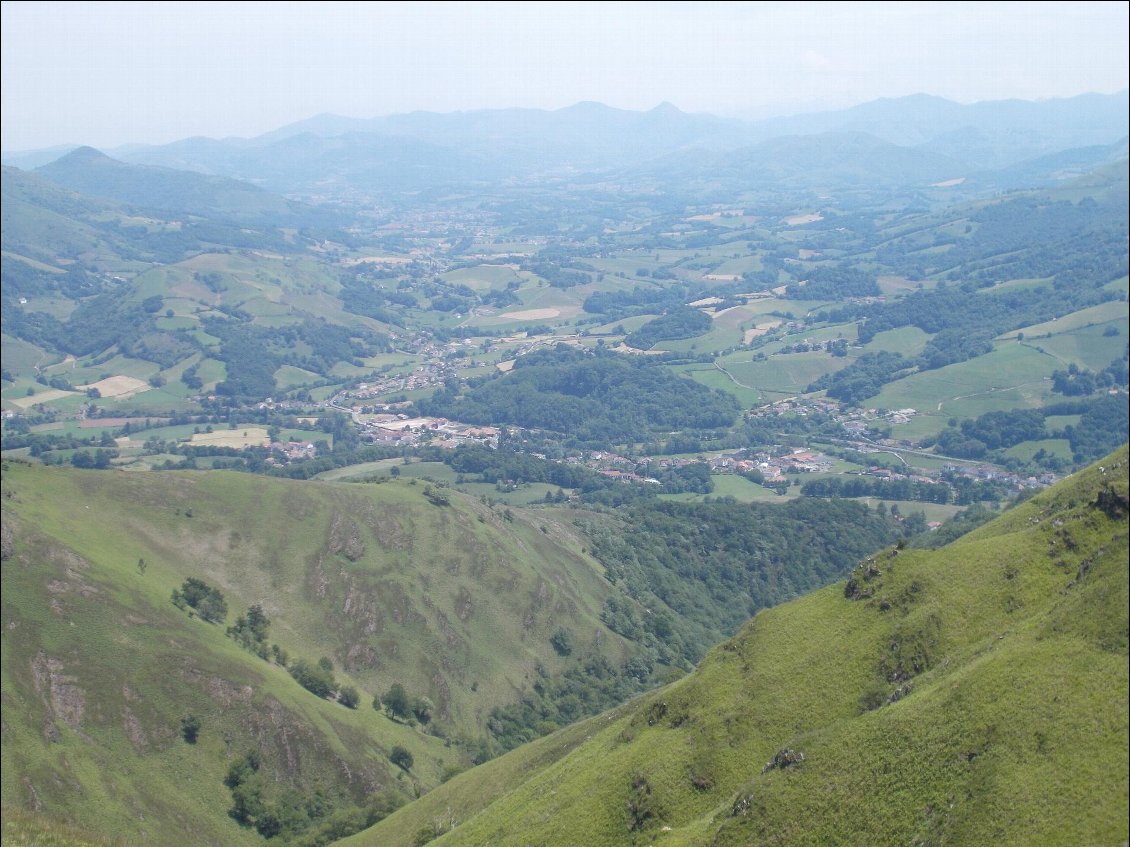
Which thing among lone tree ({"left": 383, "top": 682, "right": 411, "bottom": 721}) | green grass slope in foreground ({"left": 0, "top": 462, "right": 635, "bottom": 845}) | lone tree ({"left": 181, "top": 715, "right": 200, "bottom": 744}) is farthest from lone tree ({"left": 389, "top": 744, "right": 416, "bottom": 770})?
lone tree ({"left": 181, "top": 715, "right": 200, "bottom": 744})

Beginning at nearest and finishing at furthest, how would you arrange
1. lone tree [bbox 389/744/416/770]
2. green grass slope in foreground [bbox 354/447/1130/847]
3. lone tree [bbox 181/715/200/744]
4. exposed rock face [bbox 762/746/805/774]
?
green grass slope in foreground [bbox 354/447/1130/847], exposed rock face [bbox 762/746/805/774], lone tree [bbox 181/715/200/744], lone tree [bbox 389/744/416/770]

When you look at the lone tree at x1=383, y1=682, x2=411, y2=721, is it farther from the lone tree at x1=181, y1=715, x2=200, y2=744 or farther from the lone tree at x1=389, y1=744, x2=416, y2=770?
the lone tree at x1=181, y1=715, x2=200, y2=744

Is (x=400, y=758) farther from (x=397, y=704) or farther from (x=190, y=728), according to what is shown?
(x=190, y=728)

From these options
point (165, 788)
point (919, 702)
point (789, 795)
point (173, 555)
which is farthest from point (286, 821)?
point (919, 702)

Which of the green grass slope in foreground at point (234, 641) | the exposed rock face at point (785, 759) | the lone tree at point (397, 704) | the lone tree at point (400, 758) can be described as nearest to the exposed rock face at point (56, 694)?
the green grass slope in foreground at point (234, 641)

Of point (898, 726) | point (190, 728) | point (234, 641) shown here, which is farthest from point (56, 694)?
point (898, 726)

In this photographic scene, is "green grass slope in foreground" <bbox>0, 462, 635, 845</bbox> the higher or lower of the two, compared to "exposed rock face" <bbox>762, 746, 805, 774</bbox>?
lower
